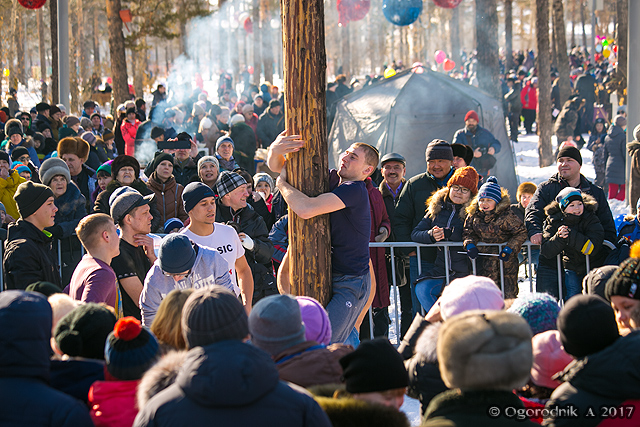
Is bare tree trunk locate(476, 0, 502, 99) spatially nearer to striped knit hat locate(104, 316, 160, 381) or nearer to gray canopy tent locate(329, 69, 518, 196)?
gray canopy tent locate(329, 69, 518, 196)

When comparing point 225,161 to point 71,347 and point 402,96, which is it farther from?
point 71,347

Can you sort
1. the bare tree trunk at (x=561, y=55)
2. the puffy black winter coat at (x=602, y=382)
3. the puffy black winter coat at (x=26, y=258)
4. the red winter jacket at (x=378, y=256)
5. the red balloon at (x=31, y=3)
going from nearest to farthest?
the puffy black winter coat at (x=602, y=382), the puffy black winter coat at (x=26, y=258), the red winter jacket at (x=378, y=256), the red balloon at (x=31, y=3), the bare tree trunk at (x=561, y=55)

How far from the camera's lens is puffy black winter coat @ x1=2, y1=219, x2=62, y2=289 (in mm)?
4793

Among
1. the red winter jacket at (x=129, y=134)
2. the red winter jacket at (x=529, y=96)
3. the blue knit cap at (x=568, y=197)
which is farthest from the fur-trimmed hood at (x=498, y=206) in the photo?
the red winter jacket at (x=529, y=96)

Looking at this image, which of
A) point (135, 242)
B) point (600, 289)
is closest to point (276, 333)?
point (600, 289)

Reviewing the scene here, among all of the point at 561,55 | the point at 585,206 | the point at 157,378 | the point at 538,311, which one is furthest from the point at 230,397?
the point at 561,55

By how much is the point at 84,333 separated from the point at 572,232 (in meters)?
4.07

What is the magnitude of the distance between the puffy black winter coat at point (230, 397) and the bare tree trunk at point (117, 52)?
724 inches

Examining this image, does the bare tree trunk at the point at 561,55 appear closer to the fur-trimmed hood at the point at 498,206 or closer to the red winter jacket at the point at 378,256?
the fur-trimmed hood at the point at 498,206

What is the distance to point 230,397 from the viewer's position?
198 centimetres

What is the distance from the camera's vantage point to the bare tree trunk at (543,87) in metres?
16.6

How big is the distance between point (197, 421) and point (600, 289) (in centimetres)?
240

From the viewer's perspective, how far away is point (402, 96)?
13078mm

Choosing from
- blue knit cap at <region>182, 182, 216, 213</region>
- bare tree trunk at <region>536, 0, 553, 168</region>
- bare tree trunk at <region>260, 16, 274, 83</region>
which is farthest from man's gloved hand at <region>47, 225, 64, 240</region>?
bare tree trunk at <region>260, 16, 274, 83</region>
